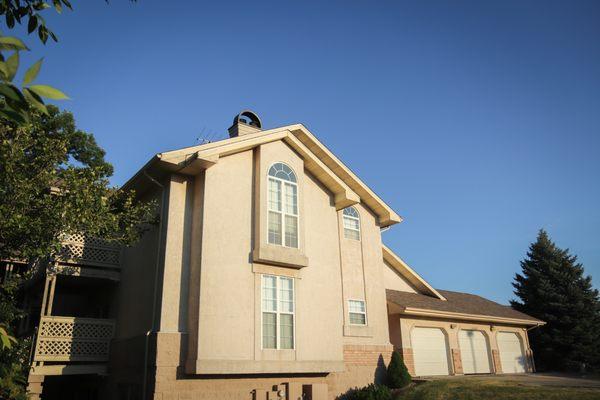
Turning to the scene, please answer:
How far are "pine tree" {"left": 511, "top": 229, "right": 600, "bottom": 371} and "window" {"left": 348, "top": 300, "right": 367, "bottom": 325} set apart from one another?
66.2ft

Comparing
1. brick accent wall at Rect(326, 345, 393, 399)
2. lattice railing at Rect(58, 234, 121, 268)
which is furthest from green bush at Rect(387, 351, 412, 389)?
lattice railing at Rect(58, 234, 121, 268)

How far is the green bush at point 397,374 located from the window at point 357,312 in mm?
1865

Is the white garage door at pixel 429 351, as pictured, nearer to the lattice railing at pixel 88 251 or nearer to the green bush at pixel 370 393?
the green bush at pixel 370 393

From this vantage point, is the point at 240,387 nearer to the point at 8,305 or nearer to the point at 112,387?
the point at 112,387

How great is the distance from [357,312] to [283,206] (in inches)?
213

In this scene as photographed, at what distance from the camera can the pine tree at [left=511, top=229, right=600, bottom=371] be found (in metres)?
32.6

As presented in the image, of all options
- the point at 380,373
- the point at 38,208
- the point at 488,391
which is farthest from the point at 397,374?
the point at 38,208

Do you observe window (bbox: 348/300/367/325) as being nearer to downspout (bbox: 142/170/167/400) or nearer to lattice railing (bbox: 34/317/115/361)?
downspout (bbox: 142/170/167/400)

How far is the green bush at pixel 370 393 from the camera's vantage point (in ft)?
57.4

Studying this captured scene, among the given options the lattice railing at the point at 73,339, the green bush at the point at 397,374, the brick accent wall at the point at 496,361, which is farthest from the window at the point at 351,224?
the brick accent wall at the point at 496,361

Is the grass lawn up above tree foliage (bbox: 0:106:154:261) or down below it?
below

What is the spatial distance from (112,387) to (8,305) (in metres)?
4.42

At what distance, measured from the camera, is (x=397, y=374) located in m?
18.9

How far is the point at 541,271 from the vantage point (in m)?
37.2
